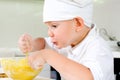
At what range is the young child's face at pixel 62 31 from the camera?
0.86 meters

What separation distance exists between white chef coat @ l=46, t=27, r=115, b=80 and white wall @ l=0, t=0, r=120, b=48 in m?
1.52

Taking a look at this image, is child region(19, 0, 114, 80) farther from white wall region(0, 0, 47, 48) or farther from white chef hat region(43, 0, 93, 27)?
white wall region(0, 0, 47, 48)

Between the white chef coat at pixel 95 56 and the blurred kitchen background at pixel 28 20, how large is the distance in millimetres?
1485

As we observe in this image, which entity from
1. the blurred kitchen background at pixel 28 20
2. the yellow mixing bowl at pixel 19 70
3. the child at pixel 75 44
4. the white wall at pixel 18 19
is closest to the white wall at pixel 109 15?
the blurred kitchen background at pixel 28 20

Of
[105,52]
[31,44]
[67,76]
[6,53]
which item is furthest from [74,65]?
[6,53]

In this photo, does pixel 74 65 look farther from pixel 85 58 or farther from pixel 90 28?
pixel 90 28

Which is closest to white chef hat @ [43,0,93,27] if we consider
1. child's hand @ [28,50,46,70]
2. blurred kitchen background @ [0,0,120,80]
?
child's hand @ [28,50,46,70]

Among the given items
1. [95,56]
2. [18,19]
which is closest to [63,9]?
[95,56]

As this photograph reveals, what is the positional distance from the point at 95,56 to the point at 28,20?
1680 mm

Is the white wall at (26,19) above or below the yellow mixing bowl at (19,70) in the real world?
above

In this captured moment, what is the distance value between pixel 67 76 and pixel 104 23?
1.79 m

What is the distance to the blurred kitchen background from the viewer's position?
2400mm

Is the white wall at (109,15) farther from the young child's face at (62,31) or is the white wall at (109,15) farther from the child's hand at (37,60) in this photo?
the child's hand at (37,60)

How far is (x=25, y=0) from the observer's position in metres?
2.42
